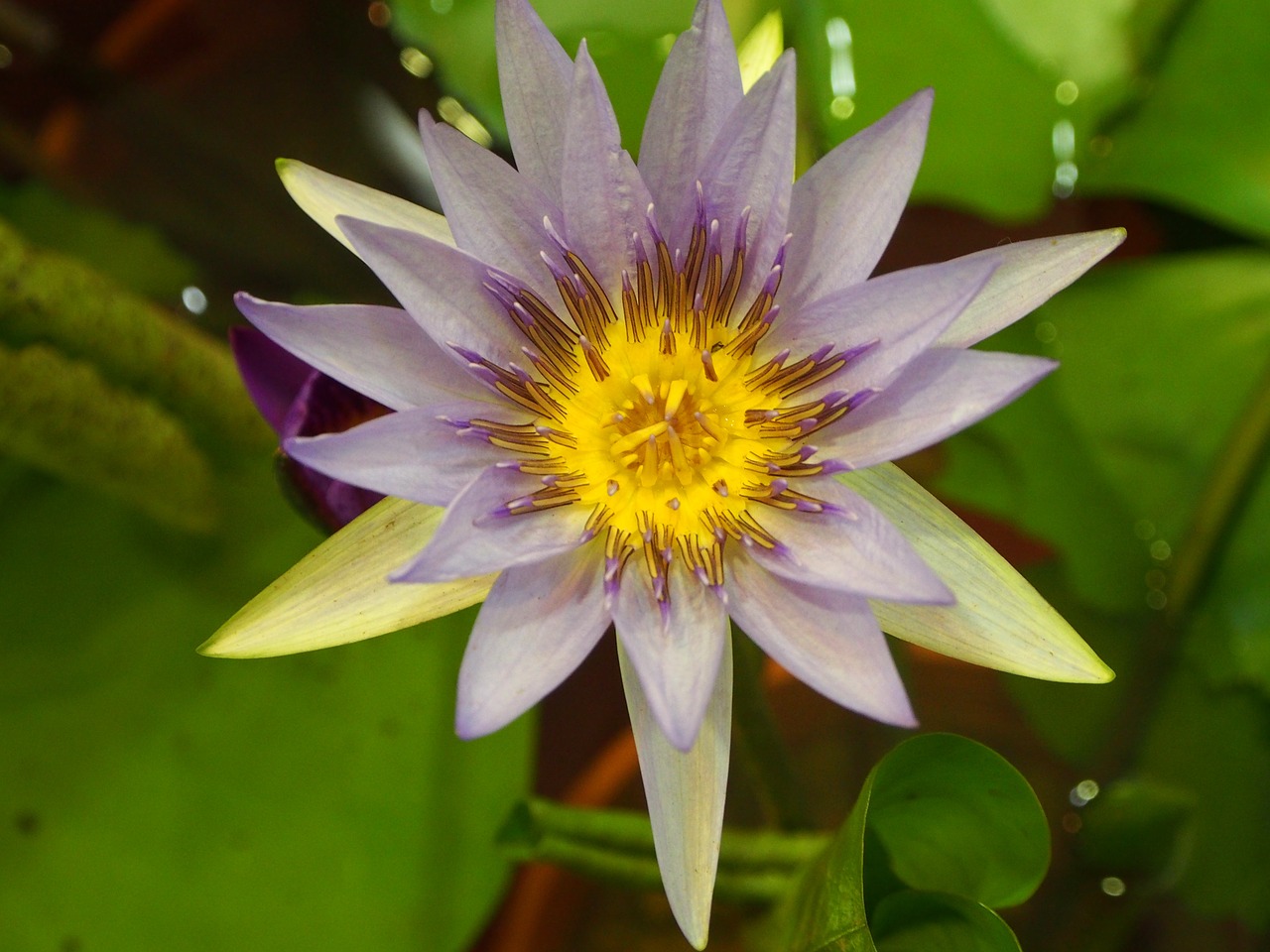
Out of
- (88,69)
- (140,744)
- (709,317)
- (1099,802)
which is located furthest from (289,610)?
(88,69)

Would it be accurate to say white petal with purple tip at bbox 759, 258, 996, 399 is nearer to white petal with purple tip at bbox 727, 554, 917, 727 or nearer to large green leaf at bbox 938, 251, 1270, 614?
white petal with purple tip at bbox 727, 554, 917, 727

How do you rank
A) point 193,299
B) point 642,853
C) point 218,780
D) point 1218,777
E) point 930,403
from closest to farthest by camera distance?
point 930,403 < point 642,853 < point 218,780 < point 1218,777 < point 193,299

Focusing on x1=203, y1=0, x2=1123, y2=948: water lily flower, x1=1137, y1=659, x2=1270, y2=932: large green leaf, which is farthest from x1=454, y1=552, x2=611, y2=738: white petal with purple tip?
x1=1137, y1=659, x2=1270, y2=932: large green leaf

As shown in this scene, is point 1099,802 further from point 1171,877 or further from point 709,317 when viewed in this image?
point 709,317

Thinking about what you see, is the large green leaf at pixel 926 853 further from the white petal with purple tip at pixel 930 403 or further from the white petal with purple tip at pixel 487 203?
the white petal with purple tip at pixel 487 203

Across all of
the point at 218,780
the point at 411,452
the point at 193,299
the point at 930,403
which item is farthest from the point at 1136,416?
the point at 193,299

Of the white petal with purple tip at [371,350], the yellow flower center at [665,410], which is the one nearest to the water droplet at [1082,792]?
the yellow flower center at [665,410]

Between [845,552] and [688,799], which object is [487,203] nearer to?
[845,552]

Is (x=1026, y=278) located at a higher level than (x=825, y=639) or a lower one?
higher
